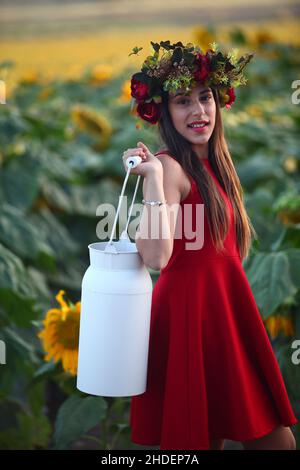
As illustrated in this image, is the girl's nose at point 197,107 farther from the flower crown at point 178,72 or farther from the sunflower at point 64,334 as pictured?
the sunflower at point 64,334

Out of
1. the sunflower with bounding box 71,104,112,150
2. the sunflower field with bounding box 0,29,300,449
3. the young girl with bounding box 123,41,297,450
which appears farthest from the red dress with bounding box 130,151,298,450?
the sunflower with bounding box 71,104,112,150

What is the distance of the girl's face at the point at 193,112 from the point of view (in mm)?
2332

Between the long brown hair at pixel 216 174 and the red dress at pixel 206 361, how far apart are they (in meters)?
0.02

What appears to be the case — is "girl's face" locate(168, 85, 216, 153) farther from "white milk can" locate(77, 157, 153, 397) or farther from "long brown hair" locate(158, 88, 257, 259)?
"white milk can" locate(77, 157, 153, 397)

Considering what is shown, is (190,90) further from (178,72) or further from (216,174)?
(216,174)

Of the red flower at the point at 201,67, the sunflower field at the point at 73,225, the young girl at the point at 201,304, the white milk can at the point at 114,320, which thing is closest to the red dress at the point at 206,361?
the young girl at the point at 201,304

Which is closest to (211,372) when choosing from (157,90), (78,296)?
Answer: (157,90)

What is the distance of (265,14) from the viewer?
8.15 meters

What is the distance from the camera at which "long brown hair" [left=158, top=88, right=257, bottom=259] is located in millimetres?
2338

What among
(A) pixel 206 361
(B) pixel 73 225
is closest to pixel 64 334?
(A) pixel 206 361

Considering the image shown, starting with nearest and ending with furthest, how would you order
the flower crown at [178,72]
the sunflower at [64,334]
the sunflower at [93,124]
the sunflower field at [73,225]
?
the flower crown at [178,72] < the sunflower at [64,334] < the sunflower field at [73,225] < the sunflower at [93,124]
